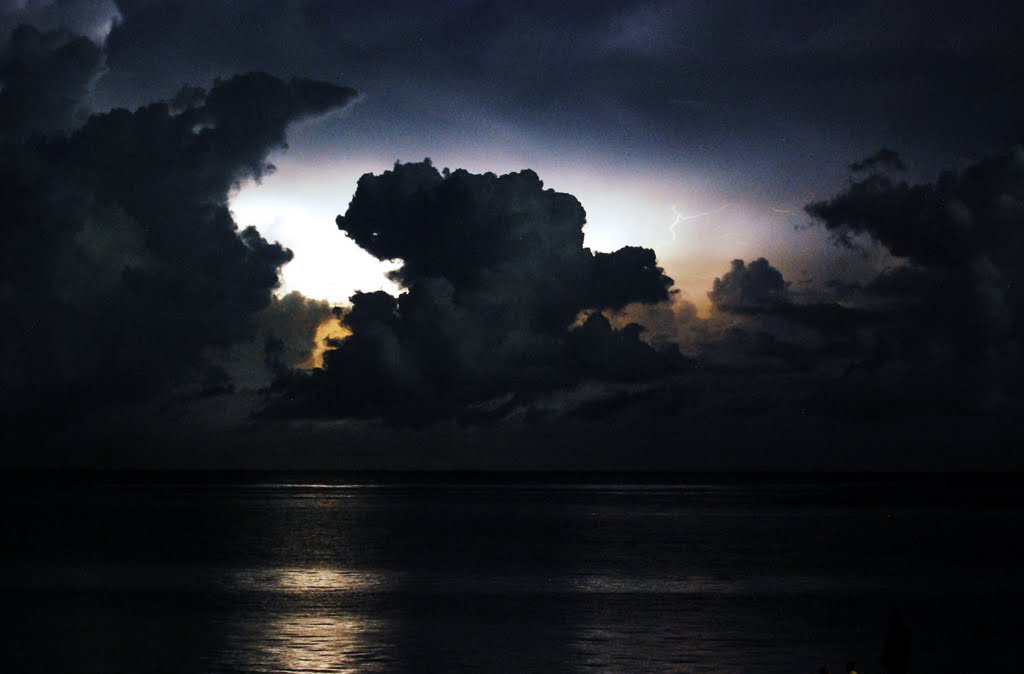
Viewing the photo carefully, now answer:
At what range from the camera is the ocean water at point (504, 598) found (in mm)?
32688

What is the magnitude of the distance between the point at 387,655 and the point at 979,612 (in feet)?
75.8

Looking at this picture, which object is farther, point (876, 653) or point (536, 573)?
point (536, 573)

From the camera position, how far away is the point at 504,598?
4662cm

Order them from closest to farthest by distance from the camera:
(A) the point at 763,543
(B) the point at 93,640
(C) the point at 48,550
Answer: (B) the point at 93,640, (C) the point at 48,550, (A) the point at 763,543

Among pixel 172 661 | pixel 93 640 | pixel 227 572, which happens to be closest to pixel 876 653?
pixel 172 661

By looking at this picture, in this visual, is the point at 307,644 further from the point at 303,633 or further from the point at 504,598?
the point at 504,598

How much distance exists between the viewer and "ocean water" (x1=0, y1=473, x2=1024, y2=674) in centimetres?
3269

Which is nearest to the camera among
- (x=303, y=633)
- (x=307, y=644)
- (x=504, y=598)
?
(x=307, y=644)

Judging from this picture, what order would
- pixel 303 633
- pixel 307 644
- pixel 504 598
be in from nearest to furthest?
pixel 307 644, pixel 303 633, pixel 504 598

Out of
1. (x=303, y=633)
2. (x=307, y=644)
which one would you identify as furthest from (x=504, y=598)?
(x=307, y=644)

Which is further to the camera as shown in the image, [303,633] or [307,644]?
[303,633]

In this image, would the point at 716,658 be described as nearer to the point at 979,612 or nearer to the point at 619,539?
the point at 979,612

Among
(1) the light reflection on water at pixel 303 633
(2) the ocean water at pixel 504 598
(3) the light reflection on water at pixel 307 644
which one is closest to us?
(3) the light reflection on water at pixel 307 644

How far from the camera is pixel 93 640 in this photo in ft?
116
